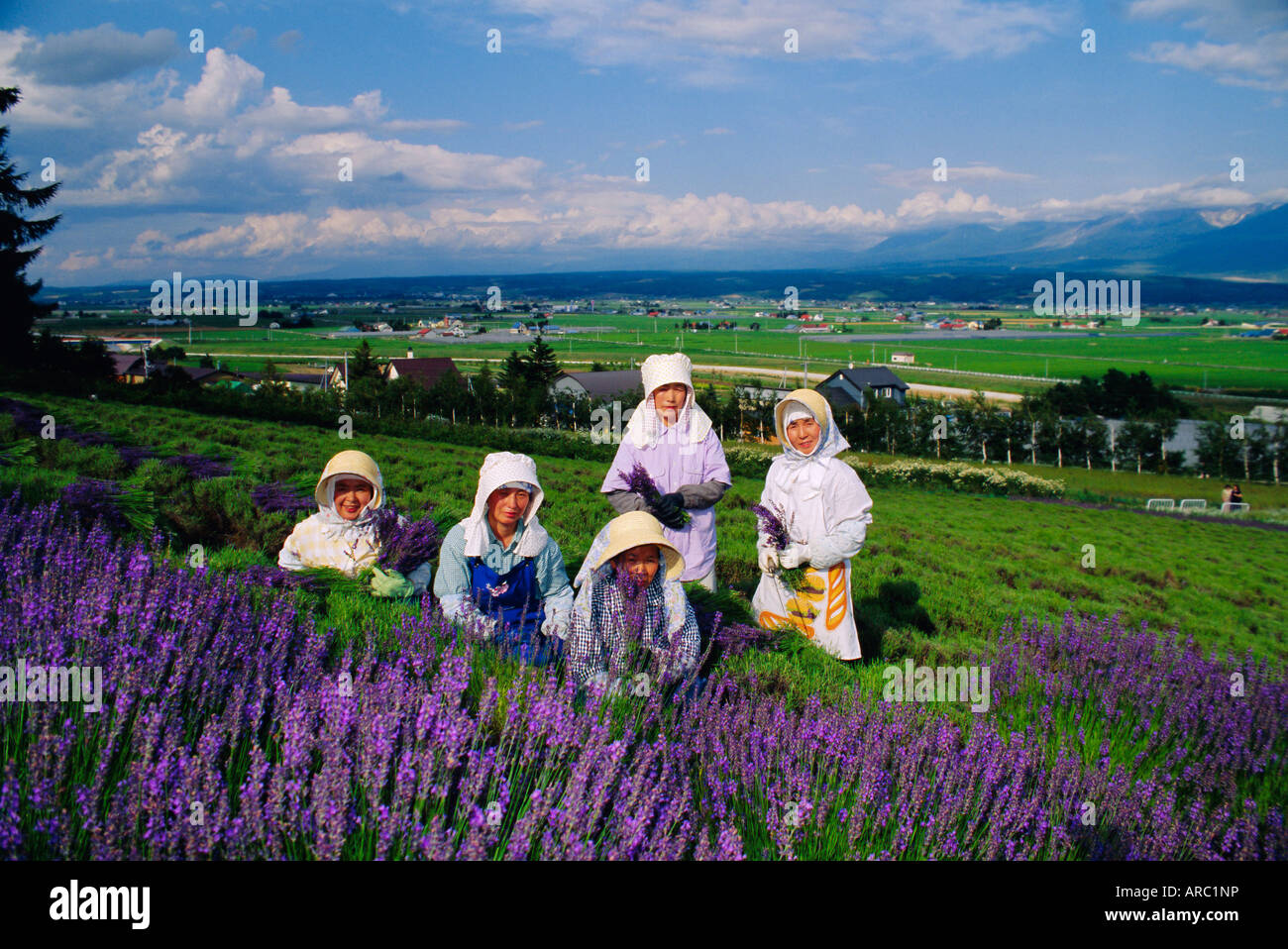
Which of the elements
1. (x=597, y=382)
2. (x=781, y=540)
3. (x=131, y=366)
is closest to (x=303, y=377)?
(x=131, y=366)

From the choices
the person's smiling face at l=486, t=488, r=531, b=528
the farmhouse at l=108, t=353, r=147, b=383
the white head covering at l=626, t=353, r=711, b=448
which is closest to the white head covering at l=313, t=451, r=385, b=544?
the person's smiling face at l=486, t=488, r=531, b=528

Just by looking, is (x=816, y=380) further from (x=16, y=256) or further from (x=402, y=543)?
(x=402, y=543)

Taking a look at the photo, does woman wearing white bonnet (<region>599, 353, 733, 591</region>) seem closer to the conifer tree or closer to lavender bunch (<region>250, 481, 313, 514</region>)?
lavender bunch (<region>250, 481, 313, 514</region>)

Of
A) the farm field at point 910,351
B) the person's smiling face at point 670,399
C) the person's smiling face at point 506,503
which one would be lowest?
the person's smiling face at point 506,503

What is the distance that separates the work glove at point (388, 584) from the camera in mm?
4215

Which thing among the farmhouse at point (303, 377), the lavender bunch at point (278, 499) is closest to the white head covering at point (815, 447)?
the lavender bunch at point (278, 499)

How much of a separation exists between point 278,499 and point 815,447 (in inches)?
170

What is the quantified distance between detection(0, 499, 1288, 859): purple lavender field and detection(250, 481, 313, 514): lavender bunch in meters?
2.42

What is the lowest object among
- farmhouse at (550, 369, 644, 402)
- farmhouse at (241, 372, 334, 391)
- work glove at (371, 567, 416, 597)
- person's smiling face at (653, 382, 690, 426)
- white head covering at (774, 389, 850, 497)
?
work glove at (371, 567, 416, 597)

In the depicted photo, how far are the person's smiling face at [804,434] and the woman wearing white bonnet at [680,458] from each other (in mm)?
529

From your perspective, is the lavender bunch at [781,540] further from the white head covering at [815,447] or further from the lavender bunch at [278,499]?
the lavender bunch at [278,499]

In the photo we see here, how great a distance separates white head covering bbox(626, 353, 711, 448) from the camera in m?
5.64

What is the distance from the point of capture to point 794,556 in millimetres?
5375
